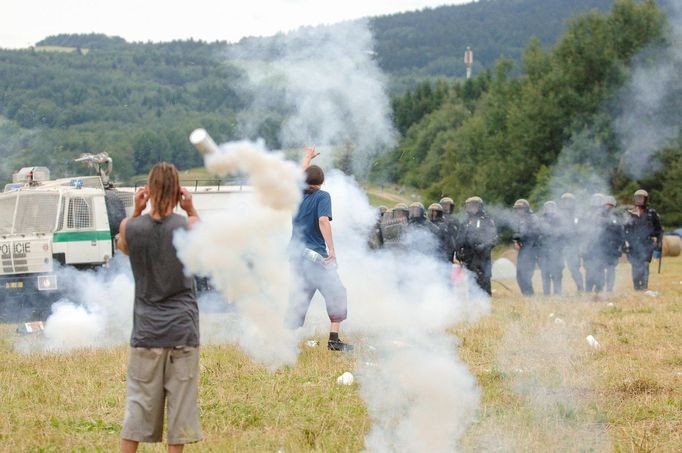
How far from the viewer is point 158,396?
217 inches

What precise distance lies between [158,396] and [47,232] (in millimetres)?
11012

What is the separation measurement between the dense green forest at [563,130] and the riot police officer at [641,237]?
26.0ft

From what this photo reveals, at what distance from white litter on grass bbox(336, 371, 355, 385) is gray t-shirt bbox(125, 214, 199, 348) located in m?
2.64

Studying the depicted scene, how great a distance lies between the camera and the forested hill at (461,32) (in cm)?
→ 3947

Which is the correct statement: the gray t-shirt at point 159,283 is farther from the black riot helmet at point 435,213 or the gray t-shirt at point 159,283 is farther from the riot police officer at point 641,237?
the riot police officer at point 641,237

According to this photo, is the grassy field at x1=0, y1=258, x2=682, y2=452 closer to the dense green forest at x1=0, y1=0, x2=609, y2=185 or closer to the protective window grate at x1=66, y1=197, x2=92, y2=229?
the protective window grate at x1=66, y1=197, x2=92, y2=229

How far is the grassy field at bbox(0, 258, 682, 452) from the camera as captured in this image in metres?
6.32

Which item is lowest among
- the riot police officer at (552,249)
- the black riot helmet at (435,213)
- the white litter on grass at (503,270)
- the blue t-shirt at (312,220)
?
the white litter on grass at (503,270)

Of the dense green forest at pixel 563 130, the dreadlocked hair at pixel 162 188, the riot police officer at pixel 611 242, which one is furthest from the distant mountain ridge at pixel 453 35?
the dreadlocked hair at pixel 162 188

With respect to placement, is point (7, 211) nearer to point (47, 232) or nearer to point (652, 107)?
point (47, 232)

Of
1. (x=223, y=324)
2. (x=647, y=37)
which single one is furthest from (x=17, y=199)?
(x=647, y=37)

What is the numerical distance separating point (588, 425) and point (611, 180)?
97.8 feet

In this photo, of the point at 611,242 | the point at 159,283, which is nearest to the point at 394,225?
the point at 611,242

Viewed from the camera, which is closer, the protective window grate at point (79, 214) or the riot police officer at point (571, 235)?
the protective window grate at point (79, 214)
